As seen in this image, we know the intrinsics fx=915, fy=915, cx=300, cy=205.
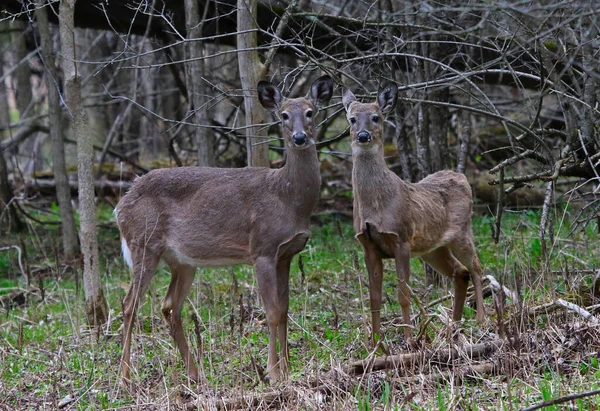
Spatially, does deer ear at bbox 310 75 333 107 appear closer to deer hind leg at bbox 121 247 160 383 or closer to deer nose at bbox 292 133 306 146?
deer nose at bbox 292 133 306 146

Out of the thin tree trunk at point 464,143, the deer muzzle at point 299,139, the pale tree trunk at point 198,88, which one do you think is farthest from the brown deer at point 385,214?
the pale tree trunk at point 198,88

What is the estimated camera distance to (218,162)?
44.7ft

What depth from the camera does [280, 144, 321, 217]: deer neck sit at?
23.6ft

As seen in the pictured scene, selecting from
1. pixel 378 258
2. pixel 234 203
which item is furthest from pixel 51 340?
pixel 378 258

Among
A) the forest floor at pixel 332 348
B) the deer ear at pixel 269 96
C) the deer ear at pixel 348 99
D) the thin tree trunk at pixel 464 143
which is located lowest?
the forest floor at pixel 332 348

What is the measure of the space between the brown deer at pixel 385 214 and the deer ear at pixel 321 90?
0.23 meters

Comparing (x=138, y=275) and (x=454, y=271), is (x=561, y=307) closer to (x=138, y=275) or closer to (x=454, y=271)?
(x=454, y=271)

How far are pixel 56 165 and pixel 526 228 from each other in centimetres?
561

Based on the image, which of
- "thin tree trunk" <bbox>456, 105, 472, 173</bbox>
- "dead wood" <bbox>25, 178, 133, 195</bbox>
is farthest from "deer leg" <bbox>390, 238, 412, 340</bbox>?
"dead wood" <bbox>25, 178, 133, 195</bbox>

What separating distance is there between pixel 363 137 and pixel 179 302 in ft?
6.71

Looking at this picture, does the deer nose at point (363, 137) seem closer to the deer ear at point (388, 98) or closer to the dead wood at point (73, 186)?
the deer ear at point (388, 98)

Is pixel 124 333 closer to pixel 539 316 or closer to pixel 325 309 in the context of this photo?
pixel 325 309

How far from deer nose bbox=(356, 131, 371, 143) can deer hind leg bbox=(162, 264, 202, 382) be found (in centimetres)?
181

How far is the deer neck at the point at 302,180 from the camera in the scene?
719 cm
